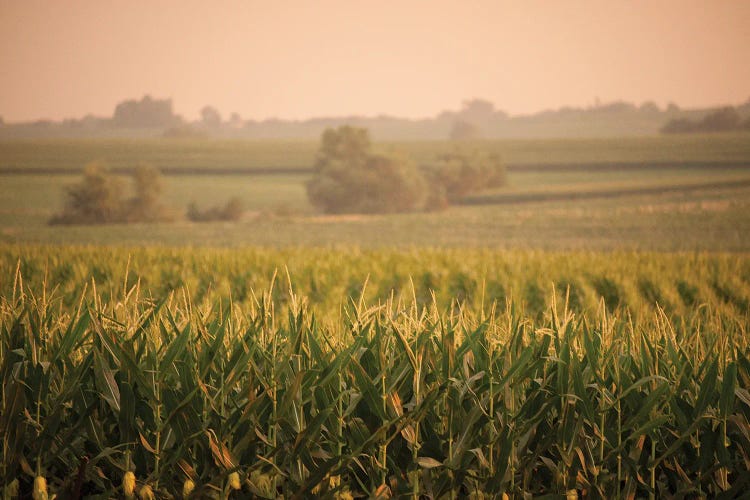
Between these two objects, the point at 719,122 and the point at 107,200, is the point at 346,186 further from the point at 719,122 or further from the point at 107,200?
the point at 719,122

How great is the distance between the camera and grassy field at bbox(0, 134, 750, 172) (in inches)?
2366

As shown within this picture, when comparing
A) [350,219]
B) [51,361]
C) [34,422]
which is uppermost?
[51,361]

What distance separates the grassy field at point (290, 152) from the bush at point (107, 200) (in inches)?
291

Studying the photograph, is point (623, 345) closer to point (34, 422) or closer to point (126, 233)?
point (34, 422)

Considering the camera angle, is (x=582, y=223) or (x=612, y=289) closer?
(x=612, y=289)

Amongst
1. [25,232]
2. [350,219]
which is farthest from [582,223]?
[25,232]

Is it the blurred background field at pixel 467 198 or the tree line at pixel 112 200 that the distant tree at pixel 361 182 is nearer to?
the blurred background field at pixel 467 198

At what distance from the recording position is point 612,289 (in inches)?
492

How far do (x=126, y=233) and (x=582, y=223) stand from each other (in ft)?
77.5

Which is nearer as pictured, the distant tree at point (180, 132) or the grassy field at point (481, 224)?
the grassy field at point (481, 224)

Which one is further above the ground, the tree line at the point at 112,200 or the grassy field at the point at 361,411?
the grassy field at the point at 361,411

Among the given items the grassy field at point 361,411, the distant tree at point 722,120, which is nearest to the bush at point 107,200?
the distant tree at point 722,120

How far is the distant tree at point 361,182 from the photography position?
55.9m

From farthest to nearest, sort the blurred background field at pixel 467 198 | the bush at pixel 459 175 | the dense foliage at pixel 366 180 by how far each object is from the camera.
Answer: the bush at pixel 459 175, the dense foliage at pixel 366 180, the blurred background field at pixel 467 198
